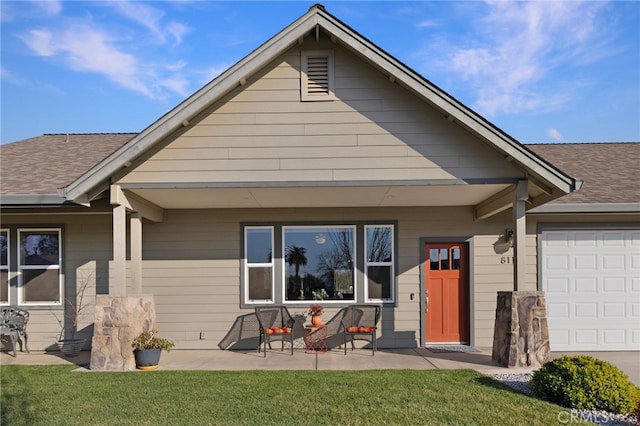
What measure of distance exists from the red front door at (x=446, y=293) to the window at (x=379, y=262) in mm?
752

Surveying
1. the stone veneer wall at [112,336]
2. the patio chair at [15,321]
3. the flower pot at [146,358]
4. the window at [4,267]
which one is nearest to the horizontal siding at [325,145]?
the stone veneer wall at [112,336]

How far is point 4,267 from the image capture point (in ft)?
31.8

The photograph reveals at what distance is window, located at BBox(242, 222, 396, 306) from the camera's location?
9.75 m

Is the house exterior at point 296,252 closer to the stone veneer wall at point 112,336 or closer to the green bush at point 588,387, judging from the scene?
the stone veneer wall at point 112,336

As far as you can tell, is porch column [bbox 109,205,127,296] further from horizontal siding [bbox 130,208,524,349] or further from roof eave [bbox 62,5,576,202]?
horizontal siding [bbox 130,208,524,349]

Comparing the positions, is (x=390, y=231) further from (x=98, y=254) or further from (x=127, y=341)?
(x=98, y=254)

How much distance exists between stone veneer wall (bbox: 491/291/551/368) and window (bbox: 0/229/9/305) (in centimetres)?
928

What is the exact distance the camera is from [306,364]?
7938mm

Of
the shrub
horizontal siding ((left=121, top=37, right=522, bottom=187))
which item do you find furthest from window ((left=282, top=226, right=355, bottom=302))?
the shrub

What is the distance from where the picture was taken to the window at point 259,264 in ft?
32.1

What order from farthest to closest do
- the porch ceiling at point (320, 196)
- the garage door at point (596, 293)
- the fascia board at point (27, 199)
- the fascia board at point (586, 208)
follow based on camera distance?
the garage door at point (596, 293), the fascia board at point (586, 208), the fascia board at point (27, 199), the porch ceiling at point (320, 196)

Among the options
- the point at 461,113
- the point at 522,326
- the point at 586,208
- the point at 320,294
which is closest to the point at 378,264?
the point at 320,294

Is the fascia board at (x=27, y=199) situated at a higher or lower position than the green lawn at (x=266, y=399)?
higher

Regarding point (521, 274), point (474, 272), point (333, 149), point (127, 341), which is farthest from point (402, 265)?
point (127, 341)
